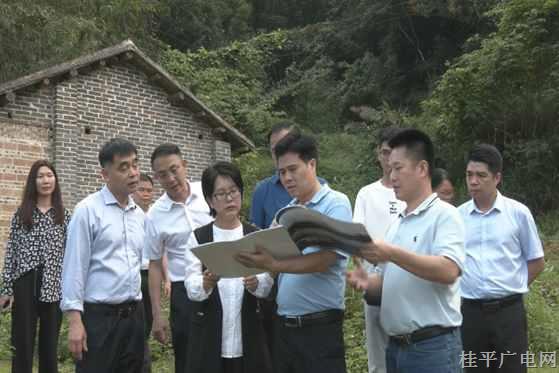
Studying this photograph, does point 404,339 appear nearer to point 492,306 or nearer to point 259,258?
point 259,258

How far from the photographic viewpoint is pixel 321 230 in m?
3.10

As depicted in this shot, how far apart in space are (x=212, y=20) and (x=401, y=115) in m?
10.7

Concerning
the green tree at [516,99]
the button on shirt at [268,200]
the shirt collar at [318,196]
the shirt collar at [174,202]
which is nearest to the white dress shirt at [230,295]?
the shirt collar at [318,196]

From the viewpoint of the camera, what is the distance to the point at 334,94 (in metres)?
27.0

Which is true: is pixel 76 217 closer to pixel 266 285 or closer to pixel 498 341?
pixel 266 285

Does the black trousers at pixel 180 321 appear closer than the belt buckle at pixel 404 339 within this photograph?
No

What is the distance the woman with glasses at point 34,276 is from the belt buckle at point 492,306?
139 inches

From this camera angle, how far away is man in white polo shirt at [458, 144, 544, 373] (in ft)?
15.8

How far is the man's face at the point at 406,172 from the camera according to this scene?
3371 millimetres

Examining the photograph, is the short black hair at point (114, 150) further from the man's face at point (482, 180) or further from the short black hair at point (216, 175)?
the man's face at point (482, 180)

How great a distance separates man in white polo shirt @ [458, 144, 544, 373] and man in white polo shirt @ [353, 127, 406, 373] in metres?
0.57

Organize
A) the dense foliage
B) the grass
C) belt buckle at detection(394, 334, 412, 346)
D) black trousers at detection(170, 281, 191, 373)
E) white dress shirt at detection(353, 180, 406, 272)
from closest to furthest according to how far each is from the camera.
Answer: belt buckle at detection(394, 334, 412, 346)
black trousers at detection(170, 281, 191, 373)
white dress shirt at detection(353, 180, 406, 272)
the grass
the dense foliage

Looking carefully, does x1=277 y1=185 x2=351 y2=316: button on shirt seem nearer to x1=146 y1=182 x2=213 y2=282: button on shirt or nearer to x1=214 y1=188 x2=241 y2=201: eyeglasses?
x1=214 y1=188 x2=241 y2=201: eyeglasses

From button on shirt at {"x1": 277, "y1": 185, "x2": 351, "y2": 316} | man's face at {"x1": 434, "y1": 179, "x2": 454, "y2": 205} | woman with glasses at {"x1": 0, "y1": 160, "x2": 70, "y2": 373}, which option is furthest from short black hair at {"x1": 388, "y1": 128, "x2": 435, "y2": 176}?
woman with glasses at {"x1": 0, "y1": 160, "x2": 70, "y2": 373}
